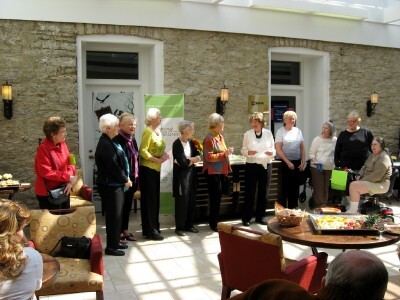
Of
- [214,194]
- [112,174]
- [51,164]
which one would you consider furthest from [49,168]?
[214,194]

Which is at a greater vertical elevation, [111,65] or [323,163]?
[111,65]

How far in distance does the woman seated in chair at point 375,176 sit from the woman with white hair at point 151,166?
271cm

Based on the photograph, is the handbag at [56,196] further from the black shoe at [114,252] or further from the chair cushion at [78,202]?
the chair cushion at [78,202]

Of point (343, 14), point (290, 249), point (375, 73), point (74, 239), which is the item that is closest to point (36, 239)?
point (74, 239)

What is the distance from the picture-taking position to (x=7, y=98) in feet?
19.3

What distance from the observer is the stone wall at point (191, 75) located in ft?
19.9

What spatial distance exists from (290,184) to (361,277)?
5.40 m

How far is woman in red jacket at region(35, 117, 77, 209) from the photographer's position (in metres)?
4.54

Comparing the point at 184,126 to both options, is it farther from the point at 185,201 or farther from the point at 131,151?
the point at 185,201

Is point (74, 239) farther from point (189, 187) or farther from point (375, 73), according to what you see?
point (375, 73)

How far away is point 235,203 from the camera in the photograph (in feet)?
21.4

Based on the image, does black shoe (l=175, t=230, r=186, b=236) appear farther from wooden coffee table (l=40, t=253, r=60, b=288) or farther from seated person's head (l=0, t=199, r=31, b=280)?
seated person's head (l=0, t=199, r=31, b=280)

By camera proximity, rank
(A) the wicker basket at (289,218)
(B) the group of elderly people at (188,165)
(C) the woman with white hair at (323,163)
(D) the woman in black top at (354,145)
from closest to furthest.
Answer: (A) the wicker basket at (289,218) < (B) the group of elderly people at (188,165) < (D) the woman in black top at (354,145) < (C) the woman with white hair at (323,163)

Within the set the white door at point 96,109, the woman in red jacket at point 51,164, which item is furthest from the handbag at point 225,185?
the woman in red jacket at point 51,164
